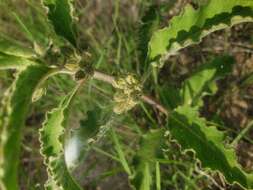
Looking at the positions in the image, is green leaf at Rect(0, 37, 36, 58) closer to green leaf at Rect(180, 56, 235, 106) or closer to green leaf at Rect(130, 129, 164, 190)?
green leaf at Rect(130, 129, 164, 190)

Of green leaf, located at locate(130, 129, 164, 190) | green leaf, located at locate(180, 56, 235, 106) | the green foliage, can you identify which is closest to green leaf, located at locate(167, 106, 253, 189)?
the green foliage

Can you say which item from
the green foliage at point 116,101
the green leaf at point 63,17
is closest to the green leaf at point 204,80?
the green foliage at point 116,101

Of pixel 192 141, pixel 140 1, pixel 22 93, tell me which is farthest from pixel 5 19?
pixel 22 93

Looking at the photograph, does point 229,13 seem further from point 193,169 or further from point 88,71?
point 193,169

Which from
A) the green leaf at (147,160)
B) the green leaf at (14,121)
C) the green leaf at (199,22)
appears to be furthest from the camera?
the green leaf at (147,160)

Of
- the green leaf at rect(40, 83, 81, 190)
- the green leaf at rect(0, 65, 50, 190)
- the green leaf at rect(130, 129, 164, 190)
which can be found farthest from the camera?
the green leaf at rect(130, 129, 164, 190)

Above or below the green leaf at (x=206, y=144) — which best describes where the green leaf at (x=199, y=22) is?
above

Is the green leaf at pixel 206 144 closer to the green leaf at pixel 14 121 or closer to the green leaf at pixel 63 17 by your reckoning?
the green leaf at pixel 63 17
